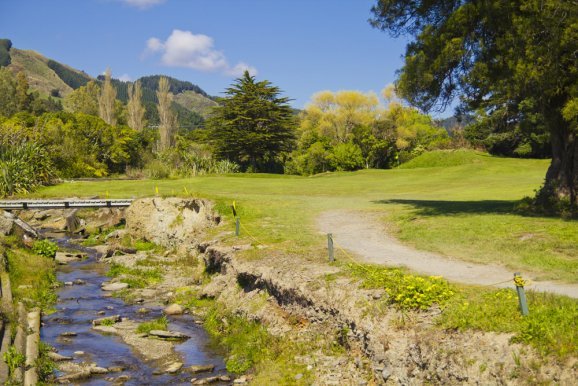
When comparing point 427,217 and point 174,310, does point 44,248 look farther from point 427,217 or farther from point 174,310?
point 427,217

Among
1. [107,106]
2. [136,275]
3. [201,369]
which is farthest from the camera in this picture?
[107,106]

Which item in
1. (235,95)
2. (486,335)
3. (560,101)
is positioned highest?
(235,95)

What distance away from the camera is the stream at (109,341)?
12.5 m

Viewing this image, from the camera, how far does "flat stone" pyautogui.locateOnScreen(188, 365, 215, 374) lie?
505 inches

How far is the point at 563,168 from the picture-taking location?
1956cm

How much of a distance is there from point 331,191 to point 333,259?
70.8ft

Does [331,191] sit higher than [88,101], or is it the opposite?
[88,101]

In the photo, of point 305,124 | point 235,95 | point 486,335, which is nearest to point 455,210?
point 486,335

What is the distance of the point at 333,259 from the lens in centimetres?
1493

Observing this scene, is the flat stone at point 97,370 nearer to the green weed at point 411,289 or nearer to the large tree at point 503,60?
the green weed at point 411,289

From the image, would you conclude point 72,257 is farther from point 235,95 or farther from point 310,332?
point 235,95

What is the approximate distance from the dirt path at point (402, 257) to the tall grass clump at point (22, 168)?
25.6m

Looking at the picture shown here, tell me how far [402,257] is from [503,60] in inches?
332

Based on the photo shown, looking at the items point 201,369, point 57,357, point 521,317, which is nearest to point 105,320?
point 57,357
